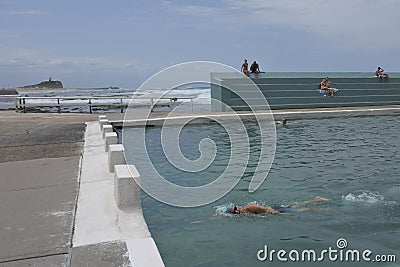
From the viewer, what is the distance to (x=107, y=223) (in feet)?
12.9

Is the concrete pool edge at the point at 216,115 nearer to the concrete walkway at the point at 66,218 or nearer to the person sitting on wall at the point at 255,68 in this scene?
the person sitting on wall at the point at 255,68

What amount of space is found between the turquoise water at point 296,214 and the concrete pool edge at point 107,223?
670 mm

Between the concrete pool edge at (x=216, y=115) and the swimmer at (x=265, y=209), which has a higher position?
the concrete pool edge at (x=216, y=115)

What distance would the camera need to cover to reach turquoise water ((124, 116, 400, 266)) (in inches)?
181

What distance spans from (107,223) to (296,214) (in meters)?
2.95

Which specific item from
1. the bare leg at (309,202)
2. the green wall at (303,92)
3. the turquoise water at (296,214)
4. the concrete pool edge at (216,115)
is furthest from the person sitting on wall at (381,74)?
the bare leg at (309,202)

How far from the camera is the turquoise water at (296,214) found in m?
4.60

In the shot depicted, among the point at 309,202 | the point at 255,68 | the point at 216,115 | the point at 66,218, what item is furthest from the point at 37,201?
the point at 255,68

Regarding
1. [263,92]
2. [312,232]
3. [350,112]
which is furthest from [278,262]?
[263,92]

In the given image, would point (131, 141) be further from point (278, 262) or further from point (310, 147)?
point (278, 262)

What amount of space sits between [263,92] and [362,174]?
12.9 meters

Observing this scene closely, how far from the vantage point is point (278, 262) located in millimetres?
4270


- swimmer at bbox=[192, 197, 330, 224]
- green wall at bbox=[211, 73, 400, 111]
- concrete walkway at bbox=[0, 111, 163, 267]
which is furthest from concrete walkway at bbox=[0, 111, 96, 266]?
green wall at bbox=[211, 73, 400, 111]

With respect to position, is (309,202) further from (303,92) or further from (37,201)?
(303,92)
